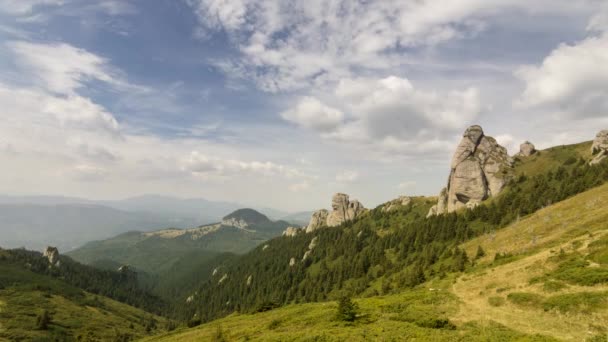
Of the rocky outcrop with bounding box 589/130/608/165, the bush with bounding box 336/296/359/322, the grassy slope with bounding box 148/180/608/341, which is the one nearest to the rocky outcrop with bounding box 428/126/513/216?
the rocky outcrop with bounding box 589/130/608/165

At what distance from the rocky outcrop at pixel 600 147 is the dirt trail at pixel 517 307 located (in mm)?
137848

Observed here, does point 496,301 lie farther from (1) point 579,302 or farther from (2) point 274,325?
(2) point 274,325

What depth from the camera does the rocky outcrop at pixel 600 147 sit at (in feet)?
484

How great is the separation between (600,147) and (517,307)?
17984 cm

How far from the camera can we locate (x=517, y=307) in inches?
1474

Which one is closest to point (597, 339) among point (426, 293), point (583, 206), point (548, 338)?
point (548, 338)

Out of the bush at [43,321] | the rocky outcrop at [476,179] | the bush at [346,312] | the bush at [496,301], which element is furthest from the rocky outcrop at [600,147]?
the bush at [43,321]

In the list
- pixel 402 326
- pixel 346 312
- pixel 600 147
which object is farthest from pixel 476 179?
pixel 402 326

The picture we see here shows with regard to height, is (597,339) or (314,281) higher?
(597,339)

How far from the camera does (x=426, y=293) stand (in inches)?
2089

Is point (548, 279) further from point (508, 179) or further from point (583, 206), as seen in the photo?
point (508, 179)

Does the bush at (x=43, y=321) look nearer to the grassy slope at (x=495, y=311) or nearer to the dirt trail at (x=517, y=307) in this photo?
the grassy slope at (x=495, y=311)

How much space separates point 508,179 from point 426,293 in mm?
167418

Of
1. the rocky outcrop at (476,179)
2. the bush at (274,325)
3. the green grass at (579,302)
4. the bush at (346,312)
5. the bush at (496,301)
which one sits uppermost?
the rocky outcrop at (476,179)
